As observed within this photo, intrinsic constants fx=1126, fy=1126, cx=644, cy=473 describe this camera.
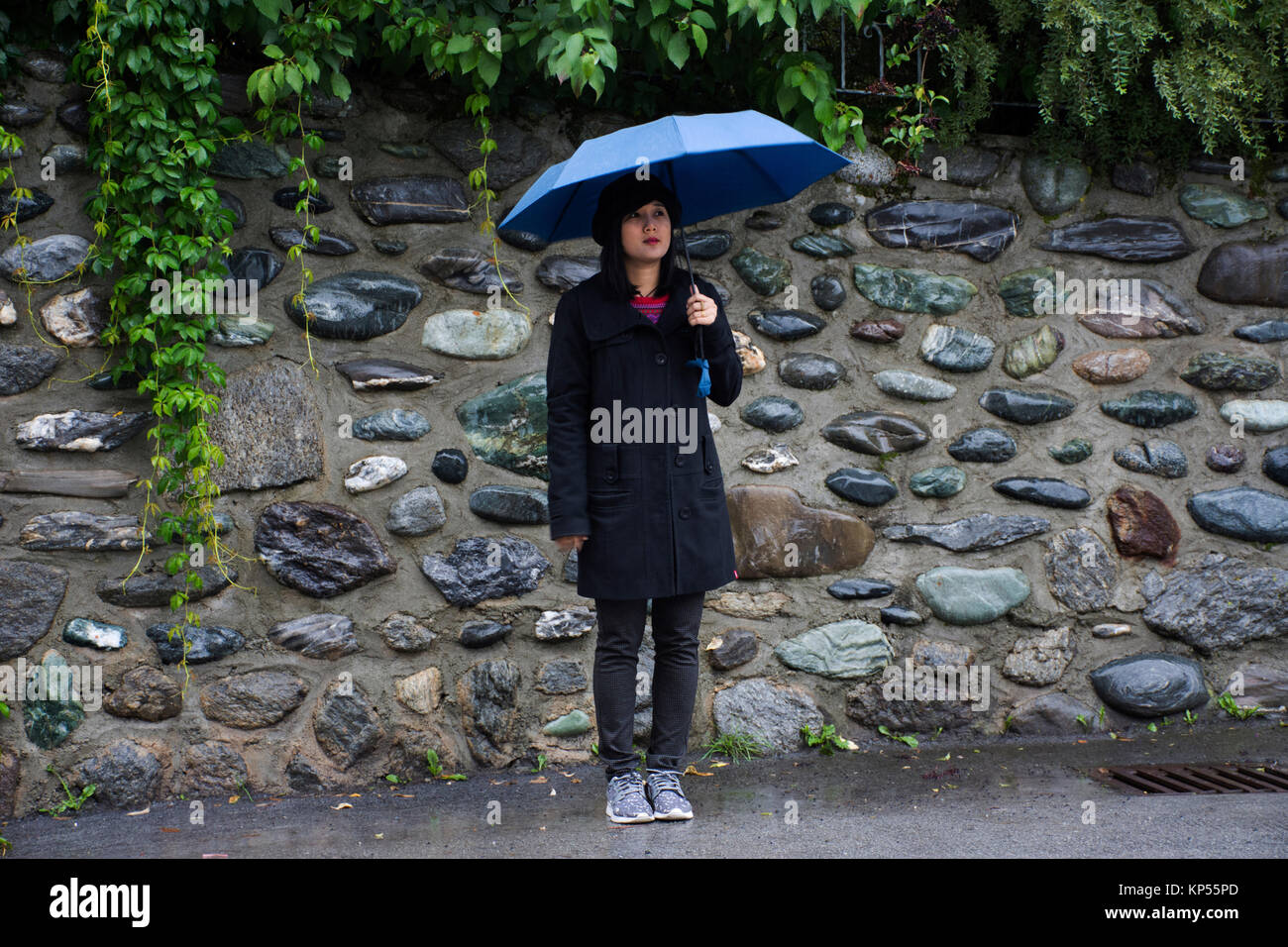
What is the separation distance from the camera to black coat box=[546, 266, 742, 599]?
2.76 m

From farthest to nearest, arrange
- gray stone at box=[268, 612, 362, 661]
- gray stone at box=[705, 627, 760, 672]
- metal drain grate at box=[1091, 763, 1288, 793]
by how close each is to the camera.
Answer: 1. gray stone at box=[705, 627, 760, 672]
2. gray stone at box=[268, 612, 362, 661]
3. metal drain grate at box=[1091, 763, 1288, 793]

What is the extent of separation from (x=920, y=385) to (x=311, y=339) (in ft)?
6.32

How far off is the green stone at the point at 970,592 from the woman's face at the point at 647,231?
5.00 feet

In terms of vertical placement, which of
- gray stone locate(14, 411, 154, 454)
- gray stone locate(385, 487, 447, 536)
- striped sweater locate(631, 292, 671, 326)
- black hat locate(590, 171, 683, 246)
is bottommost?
gray stone locate(385, 487, 447, 536)

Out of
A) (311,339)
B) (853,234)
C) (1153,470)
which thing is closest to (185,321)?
(311,339)

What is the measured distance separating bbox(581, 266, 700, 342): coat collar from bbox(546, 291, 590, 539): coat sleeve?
0.04 meters

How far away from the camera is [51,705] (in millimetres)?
3195

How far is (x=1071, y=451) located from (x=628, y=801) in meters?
1.93

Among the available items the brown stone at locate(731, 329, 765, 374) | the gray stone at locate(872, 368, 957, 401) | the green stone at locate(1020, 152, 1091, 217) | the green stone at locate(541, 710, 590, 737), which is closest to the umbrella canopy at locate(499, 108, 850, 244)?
the brown stone at locate(731, 329, 765, 374)

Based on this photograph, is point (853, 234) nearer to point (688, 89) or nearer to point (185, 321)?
point (688, 89)

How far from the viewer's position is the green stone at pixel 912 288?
12.0 feet

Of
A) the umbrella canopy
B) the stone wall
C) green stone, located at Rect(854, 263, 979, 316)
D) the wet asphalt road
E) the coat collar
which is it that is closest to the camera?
the umbrella canopy

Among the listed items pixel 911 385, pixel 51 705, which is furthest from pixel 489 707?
pixel 911 385

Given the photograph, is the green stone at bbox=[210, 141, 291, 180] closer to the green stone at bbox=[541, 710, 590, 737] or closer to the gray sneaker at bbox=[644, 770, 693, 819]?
the green stone at bbox=[541, 710, 590, 737]
